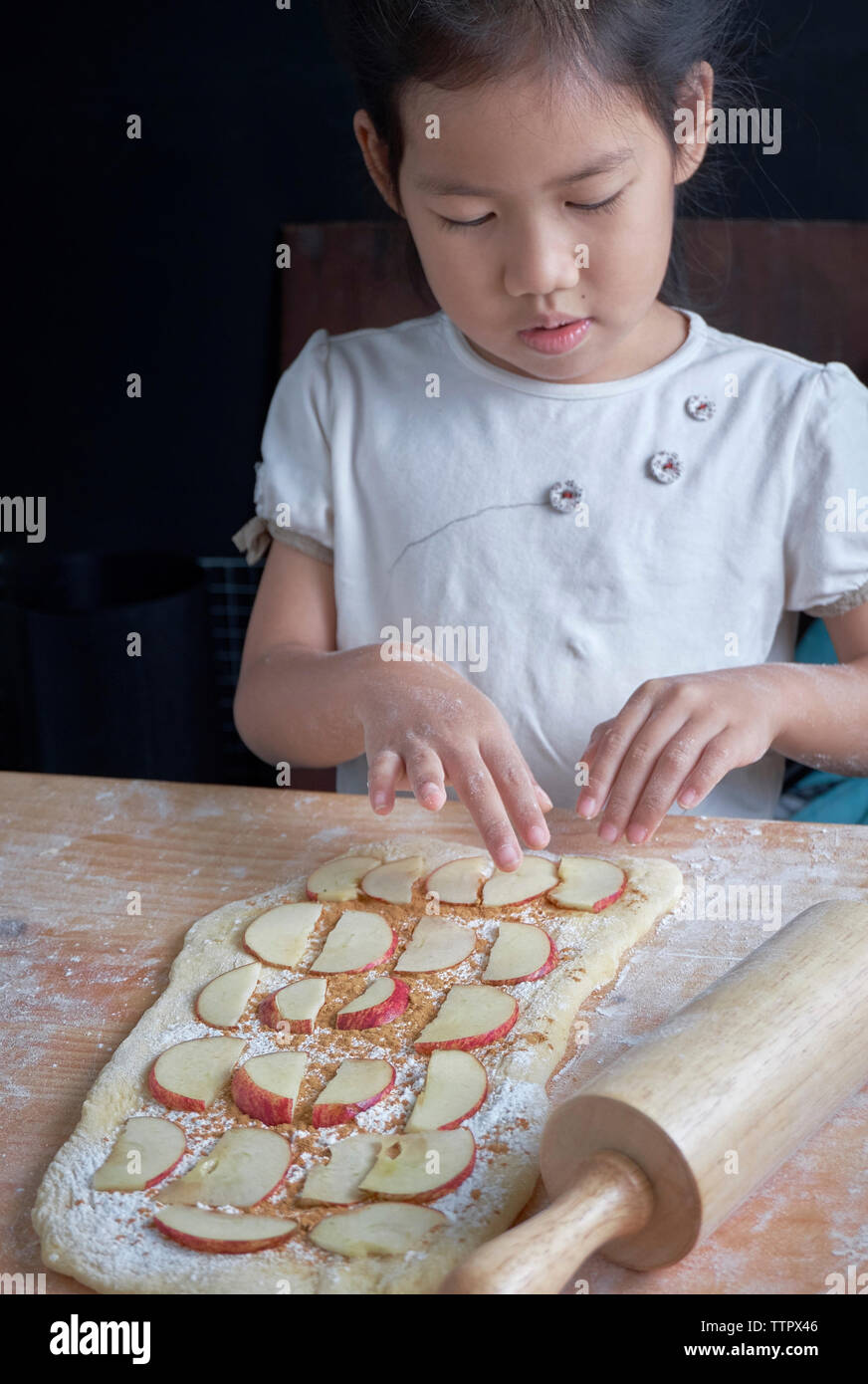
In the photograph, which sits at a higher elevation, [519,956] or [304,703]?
[304,703]

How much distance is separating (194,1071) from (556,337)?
0.70m

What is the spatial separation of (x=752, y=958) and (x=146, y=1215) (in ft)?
1.16

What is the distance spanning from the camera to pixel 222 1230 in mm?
614

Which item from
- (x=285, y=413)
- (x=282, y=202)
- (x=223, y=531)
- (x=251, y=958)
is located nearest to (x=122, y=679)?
(x=223, y=531)

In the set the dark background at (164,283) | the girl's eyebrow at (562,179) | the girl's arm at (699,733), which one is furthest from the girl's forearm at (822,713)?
the dark background at (164,283)

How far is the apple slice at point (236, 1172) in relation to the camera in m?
0.64

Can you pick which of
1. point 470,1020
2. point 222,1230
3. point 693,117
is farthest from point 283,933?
point 693,117

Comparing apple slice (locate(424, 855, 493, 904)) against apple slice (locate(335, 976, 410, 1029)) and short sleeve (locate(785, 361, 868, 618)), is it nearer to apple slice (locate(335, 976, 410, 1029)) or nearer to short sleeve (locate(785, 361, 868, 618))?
apple slice (locate(335, 976, 410, 1029))

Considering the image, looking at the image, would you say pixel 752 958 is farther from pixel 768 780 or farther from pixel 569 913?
pixel 768 780

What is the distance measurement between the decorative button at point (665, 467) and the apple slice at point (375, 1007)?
68cm

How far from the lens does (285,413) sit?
4.56 feet

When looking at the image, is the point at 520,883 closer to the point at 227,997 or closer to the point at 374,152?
the point at 227,997

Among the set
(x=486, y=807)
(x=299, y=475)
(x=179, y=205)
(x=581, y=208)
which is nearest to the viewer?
(x=486, y=807)

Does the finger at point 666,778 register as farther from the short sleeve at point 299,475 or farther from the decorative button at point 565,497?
the short sleeve at point 299,475
